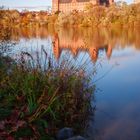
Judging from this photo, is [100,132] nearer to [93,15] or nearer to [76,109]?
[76,109]

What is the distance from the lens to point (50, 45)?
11.5 m

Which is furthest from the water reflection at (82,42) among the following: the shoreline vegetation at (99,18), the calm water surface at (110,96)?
the shoreline vegetation at (99,18)

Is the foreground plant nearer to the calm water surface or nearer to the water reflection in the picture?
the calm water surface

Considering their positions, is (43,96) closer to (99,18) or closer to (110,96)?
(110,96)

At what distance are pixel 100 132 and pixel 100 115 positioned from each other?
47.5 inches

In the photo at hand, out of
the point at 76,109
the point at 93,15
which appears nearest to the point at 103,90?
the point at 76,109

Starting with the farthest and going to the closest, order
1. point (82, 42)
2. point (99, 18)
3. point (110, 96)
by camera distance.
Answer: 1. point (99, 18)
2. point (82, 42)
3. point (110, 96)

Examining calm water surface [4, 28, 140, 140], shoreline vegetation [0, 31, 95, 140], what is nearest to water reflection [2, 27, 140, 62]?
calm water surface [4, 28, 140, 140]

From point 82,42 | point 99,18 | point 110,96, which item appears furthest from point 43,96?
point 99,18

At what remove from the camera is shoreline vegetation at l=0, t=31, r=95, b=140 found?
781cm

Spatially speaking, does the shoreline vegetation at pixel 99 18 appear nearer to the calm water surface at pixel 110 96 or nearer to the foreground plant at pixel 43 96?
the calm water surface at pixel 110 96

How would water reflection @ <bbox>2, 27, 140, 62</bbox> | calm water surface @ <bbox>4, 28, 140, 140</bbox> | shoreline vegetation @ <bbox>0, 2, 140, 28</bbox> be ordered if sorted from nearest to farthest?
calm water surface @ <bbox>4, 28, 140, 140</bbox>
water reflection @ <bbox>2, 27, 140, 62</bbox>
shoreline vegetation @ <bbox>0, 2, 140, 28</bbox>

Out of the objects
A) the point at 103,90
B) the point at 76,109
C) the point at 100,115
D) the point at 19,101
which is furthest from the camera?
the point at 103,90

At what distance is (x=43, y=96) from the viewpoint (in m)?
8.50
